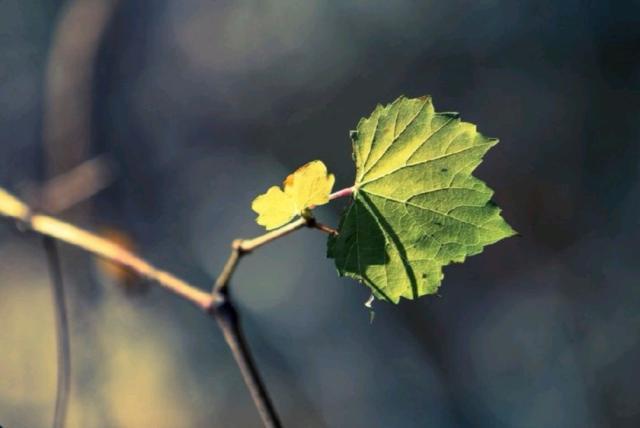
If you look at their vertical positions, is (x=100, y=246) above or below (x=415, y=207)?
above

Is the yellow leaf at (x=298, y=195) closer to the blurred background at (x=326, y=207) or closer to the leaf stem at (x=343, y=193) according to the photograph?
the leaf stem at (x=343, y=193)

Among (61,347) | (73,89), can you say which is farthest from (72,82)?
(61,347)

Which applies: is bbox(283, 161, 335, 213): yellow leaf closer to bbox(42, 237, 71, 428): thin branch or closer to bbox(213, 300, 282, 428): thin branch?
bbox(213, 300, 282, 428): thin branch

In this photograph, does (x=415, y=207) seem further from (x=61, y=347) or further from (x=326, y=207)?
(x=326, y=207)

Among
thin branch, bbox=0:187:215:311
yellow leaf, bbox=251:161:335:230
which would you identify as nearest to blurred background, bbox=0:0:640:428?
thin branch, bbox=0:187:215:311

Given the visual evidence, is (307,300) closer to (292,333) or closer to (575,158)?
(292,333)

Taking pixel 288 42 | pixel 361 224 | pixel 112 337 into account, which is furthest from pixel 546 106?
pixel 361 224
